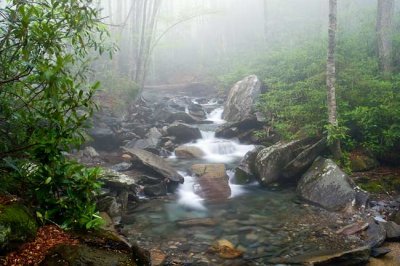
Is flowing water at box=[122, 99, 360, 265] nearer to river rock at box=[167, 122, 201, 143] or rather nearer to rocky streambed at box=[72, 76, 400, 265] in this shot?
rocky streambed at box=[72, 76, 400, 265]

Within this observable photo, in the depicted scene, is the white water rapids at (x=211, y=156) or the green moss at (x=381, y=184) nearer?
the green moss at (x=381, y=184)

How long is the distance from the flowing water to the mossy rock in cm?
283

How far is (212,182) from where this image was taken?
11297 mm

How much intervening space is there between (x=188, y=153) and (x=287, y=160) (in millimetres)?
4715

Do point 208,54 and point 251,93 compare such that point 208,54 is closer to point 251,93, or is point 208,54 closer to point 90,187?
point 251,93

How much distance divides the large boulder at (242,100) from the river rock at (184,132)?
2.51 metres

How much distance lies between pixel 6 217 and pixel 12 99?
195 centimetres

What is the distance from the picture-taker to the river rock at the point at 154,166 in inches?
446

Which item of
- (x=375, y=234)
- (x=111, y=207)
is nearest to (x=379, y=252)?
(x=375, y=234)

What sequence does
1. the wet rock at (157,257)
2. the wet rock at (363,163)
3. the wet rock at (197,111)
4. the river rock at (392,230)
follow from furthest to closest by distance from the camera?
the wet rock at (197,111) → the wet rock at (363,163) → the river rock at (392,230) → the wet rock at (157,257)

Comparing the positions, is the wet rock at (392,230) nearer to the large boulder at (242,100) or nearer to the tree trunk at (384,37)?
the tree trunk at (384,37)

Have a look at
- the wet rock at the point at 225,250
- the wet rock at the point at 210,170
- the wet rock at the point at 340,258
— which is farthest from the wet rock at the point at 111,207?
the wet rock at the point at 340,258

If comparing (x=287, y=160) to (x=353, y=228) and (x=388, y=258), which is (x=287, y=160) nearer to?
(x=353, y=228)

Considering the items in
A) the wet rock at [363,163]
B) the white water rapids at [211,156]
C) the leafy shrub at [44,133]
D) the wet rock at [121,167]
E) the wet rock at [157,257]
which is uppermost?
the leafy shrub at [44,133]
